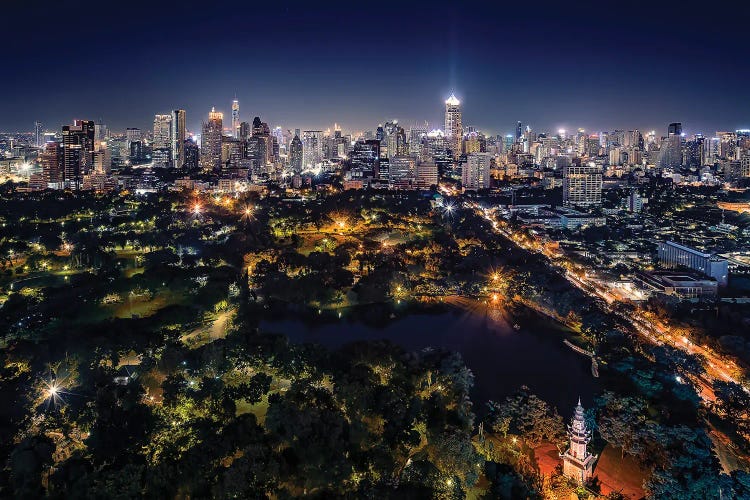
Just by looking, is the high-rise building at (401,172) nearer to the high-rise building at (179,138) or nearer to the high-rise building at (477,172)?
the high-rise building at (477,172)

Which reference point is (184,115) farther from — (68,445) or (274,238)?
(68,445)

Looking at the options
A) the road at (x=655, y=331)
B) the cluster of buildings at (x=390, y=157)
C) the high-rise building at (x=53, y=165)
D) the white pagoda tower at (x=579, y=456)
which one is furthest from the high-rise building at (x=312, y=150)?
the white pagoda tower at (x=579, y=456)

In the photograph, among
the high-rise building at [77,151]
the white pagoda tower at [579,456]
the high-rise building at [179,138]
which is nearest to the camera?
the white pagoda tower at [579,456]

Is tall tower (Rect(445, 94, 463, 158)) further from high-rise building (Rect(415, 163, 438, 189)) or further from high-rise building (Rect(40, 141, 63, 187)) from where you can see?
high-rise building (Rect(40, 141, 63, 187))

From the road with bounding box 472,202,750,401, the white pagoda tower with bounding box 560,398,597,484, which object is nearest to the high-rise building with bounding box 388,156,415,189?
the road with bounding box 472,202,750,401

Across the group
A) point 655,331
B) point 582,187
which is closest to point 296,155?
point 582,187

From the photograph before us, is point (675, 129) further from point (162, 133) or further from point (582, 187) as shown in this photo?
point (162, 133)

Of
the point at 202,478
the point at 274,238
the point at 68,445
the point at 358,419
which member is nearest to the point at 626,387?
the point at 358,419
